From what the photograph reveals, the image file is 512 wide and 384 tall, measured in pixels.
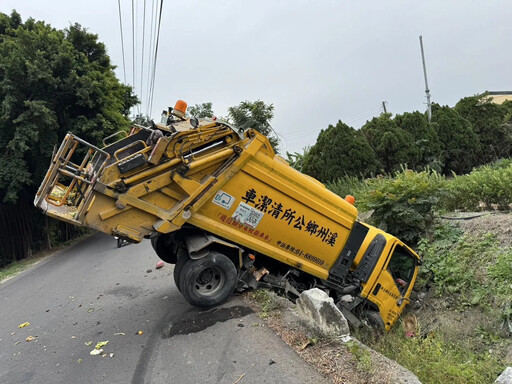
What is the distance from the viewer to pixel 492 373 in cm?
325

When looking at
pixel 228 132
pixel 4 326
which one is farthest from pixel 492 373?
pixel 4 326

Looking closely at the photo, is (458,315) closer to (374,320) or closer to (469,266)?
(469,266)

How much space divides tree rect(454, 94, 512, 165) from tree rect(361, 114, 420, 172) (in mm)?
3300

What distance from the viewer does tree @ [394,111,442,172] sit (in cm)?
1203

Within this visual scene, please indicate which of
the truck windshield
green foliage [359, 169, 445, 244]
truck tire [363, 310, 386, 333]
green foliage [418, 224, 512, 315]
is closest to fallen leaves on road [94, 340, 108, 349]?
truck tire [363, 310, 386, 333]

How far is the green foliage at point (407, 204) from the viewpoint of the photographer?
657 centimetres

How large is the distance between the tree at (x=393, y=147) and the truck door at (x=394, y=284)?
20.1ft

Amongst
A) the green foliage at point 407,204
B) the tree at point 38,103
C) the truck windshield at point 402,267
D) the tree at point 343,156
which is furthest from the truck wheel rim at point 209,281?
the tree at point 38,103

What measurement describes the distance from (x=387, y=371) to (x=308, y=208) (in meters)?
2.38

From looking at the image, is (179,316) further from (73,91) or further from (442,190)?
(73,91)

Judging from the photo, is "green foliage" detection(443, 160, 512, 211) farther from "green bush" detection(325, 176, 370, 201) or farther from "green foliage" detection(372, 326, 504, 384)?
"green foliage" detection(372, 326, 504, 384)

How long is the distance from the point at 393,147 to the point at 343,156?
1854 millimetres

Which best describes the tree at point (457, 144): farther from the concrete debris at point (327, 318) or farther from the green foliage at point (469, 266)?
the concrete debris at point (327, 318)

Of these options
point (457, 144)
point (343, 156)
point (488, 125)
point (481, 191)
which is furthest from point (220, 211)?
point (488, 125)
